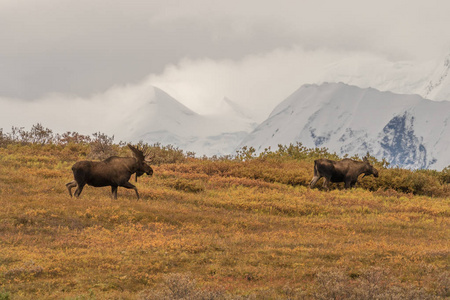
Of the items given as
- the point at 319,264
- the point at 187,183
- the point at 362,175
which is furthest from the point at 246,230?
the point at 362,175

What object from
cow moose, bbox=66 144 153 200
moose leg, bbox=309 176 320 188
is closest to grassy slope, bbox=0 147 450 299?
cow moose, bbox=66 144 153 200

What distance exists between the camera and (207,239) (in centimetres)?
1580

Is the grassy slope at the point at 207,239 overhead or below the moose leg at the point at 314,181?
below

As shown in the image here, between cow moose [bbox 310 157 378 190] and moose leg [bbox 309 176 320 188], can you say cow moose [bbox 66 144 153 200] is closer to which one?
moose leg [bbox 309 176 320 188]

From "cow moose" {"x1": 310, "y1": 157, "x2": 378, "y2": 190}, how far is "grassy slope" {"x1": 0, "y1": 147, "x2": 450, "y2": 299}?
2.00 meters

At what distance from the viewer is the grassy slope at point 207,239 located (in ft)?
38.6

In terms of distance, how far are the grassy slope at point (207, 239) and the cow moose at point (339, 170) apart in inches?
78.7

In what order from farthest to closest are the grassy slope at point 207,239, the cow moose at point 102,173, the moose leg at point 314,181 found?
the moose leg at point 314,181, the cow moose at point 102,173, the grassy slope at point 207,239

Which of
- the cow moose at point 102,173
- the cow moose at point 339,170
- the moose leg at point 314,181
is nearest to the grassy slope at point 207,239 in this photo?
the cow moose at point 102,173

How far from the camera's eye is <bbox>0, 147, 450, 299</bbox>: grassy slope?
463 inches

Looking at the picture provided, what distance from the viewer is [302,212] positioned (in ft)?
72.9

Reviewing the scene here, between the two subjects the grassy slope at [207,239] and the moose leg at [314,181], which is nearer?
the grassy slope at [207,239]

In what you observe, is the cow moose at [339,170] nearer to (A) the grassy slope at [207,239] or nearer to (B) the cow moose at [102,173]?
(A) the grassy slope at [207,239]

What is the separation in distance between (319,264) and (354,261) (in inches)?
42.0
